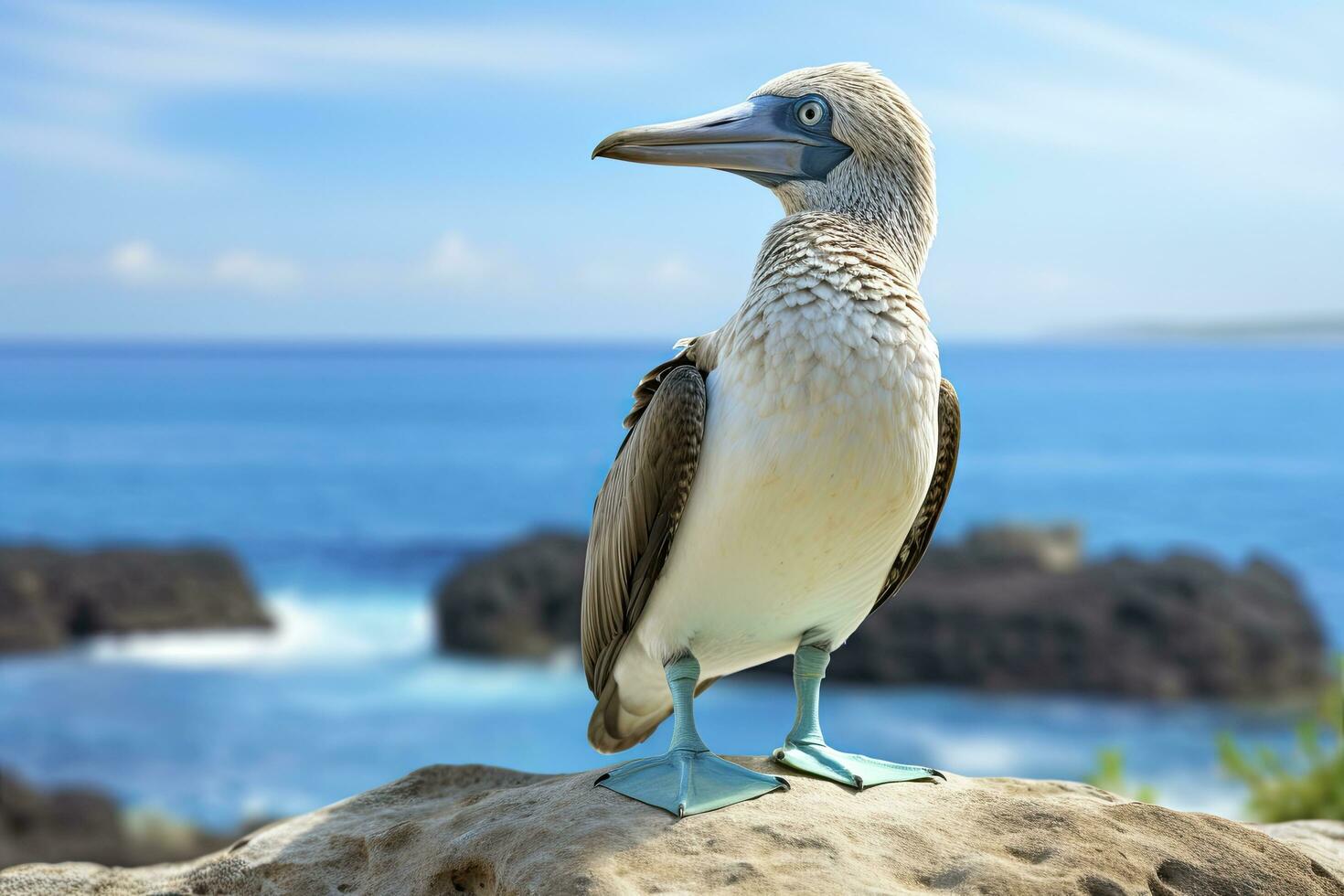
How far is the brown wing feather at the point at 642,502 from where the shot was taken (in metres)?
3.96

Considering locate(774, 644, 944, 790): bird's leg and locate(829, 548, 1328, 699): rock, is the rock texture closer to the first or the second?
locate(829, 548, 1328, 699): rock

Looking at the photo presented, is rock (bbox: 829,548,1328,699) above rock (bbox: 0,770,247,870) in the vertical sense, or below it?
above

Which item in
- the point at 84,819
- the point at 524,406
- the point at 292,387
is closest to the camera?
the point at 84,819

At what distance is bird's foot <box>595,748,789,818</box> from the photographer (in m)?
3.92

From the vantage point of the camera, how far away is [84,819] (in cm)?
1120

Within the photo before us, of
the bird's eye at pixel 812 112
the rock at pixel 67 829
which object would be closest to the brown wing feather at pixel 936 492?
the bird's eye at pixel 812 112

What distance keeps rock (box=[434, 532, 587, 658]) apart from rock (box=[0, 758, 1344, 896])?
11.8 metres

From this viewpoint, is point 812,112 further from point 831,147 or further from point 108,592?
point 108,592

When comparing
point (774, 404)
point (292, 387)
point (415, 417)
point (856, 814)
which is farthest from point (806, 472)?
point (292, 387)

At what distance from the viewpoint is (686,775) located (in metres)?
4.03

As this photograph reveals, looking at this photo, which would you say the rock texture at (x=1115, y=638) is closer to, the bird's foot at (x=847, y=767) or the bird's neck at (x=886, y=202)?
the bird's foot at (x=847, y=767)

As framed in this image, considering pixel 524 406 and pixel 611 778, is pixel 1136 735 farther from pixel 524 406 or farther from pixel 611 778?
pixel 524 406

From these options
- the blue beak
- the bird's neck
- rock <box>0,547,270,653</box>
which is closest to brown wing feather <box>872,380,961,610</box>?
the bird's neck

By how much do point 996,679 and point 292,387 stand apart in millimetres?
67849
